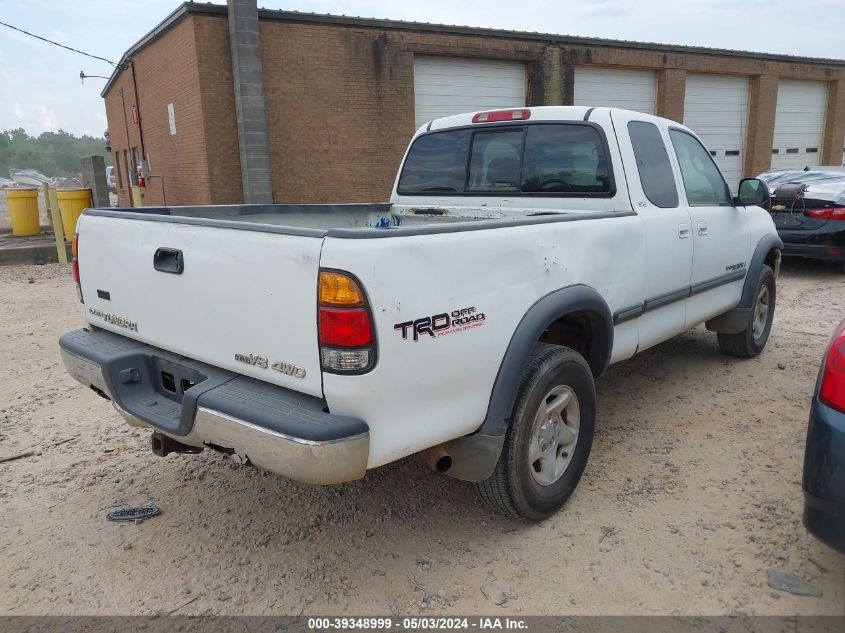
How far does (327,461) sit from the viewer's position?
7.15 ft

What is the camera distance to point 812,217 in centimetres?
889

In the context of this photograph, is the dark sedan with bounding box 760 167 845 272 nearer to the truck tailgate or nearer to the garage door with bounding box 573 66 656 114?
the garage door with bounding box 573 66 656 114

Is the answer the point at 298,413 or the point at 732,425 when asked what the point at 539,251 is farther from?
the point at 732,425

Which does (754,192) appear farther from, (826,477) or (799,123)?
(799,123)

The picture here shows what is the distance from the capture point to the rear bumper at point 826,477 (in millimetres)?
2223

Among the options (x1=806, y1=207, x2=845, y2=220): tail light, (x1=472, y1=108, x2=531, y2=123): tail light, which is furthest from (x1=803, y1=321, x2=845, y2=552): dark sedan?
(x1=806, y1=207, x2=845, y2=220): tail light

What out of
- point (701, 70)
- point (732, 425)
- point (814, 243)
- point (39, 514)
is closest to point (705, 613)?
point (732, 425)

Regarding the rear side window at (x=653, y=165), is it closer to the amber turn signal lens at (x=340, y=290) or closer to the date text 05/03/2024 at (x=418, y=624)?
the amber turn signal lens at (x=340, y=290)

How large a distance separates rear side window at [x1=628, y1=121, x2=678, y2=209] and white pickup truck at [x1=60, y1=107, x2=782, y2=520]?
15mm

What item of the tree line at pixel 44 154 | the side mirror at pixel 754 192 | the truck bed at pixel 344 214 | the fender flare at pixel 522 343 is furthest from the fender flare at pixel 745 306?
the tree line at pixel 44 154

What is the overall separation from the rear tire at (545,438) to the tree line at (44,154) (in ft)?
300

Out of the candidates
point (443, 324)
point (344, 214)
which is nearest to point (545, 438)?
point (443, 324)

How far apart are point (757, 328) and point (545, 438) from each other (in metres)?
3.45

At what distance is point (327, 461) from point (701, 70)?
19.4 meters
